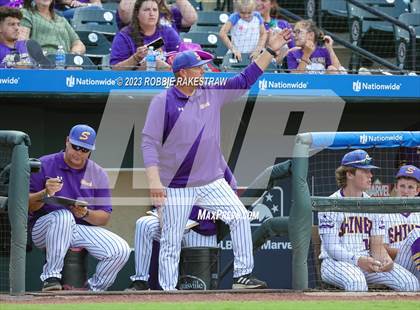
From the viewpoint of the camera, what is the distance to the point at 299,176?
667 centimetres

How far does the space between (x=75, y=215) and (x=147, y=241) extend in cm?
58

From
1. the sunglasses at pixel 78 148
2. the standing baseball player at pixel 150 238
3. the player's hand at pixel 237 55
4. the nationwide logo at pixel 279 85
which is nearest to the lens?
the standing baseball player at pixel 150 238

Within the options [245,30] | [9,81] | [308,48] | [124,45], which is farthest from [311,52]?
[9,81]

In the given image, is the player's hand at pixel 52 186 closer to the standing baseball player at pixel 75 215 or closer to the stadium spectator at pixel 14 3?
the standing baseball player at pixel 75 215

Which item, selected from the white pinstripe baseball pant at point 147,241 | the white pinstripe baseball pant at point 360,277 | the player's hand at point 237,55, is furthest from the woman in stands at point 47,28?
the white pinstripe baseball pant at point 360,277

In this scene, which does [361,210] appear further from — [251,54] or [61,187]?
[251,54]

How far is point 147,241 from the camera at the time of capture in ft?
23.0

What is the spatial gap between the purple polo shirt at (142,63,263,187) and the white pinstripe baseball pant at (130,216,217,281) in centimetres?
32

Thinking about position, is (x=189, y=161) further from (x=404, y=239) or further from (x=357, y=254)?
(x=404, y=239)

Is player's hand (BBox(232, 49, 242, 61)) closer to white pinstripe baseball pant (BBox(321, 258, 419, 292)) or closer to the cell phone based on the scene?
the cell phone

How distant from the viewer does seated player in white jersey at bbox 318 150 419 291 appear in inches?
272

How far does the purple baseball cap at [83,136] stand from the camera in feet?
23.4

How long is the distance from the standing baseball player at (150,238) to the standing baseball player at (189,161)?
16cm

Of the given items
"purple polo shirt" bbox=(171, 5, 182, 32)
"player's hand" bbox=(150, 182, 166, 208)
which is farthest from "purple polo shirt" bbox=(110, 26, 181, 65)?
"player's hand" bbox=(150, 182, 166, 208)
